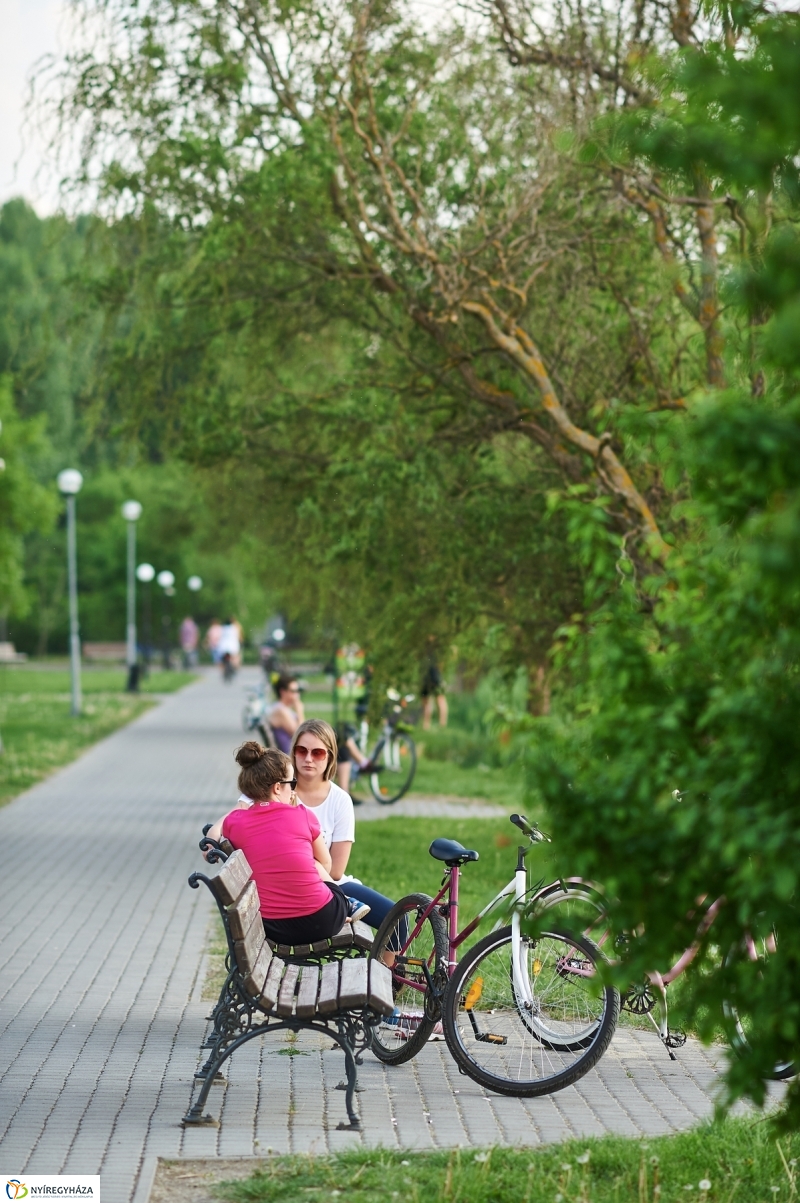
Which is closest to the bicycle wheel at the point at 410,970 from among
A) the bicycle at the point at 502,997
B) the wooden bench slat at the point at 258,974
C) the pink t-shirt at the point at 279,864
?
the bicycle at the point at 502,997

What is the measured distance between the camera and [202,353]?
13742 mm

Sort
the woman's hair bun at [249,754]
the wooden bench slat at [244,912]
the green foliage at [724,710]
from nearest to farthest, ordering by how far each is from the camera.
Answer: the green foliage at [724,710] < the wooden bench slat at [244,912] < the woman's hair bun at [249,754]

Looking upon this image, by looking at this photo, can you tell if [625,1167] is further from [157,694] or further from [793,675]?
[157,694]

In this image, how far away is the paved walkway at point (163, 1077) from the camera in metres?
5.51

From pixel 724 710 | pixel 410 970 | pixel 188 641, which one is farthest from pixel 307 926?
pixel 188 641

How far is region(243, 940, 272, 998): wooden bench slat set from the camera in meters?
5.78

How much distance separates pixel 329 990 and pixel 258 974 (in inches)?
10.3

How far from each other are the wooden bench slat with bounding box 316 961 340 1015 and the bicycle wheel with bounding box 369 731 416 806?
11792mm

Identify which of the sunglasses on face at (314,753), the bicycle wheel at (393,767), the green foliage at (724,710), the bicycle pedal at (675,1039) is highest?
the green foliage at (724,710)

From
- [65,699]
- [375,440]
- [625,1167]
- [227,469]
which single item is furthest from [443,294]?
[65,699]

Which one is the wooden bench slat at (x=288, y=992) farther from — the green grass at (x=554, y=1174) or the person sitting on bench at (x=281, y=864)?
the green grass at (x=554, y=1174)

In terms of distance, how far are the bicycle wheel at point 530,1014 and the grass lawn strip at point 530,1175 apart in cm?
71

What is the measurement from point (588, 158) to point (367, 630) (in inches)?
390

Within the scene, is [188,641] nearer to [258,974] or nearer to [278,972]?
[278,972]
